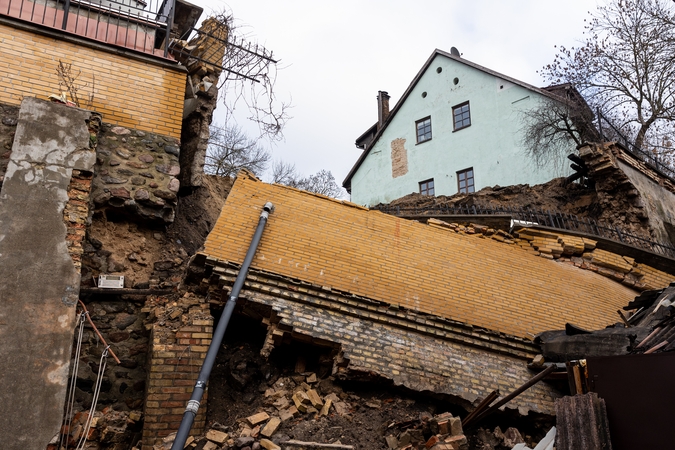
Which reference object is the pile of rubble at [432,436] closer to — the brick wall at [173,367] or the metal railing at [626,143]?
the brick wall at [173,367]

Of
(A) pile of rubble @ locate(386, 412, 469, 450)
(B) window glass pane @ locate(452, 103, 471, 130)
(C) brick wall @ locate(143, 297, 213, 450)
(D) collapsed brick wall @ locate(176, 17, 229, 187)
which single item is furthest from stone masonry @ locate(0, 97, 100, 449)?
(B) window glass pane @ locate(452, 103, 471, 130)

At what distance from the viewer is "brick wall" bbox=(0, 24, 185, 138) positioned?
289 inches

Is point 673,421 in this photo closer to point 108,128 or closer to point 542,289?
point 542,289

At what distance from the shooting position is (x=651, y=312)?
7617 millimetres

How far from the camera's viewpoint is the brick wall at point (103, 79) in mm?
7336

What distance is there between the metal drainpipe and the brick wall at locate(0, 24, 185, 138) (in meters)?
2.23

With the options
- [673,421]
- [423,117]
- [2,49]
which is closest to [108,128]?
[2,49]

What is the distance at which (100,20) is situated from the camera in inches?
340

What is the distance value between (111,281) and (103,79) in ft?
10.1

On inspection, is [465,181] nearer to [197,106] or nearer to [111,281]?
[197,106]

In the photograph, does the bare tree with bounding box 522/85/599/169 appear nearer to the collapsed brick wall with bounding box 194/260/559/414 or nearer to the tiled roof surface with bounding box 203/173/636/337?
the tiled roof surface with bounding box 203/173/636/337

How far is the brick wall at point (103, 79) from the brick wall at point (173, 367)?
3.02 metres

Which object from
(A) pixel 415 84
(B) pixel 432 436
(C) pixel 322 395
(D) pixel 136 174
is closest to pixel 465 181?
(A) pixel 415 84

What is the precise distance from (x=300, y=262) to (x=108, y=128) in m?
3.32
